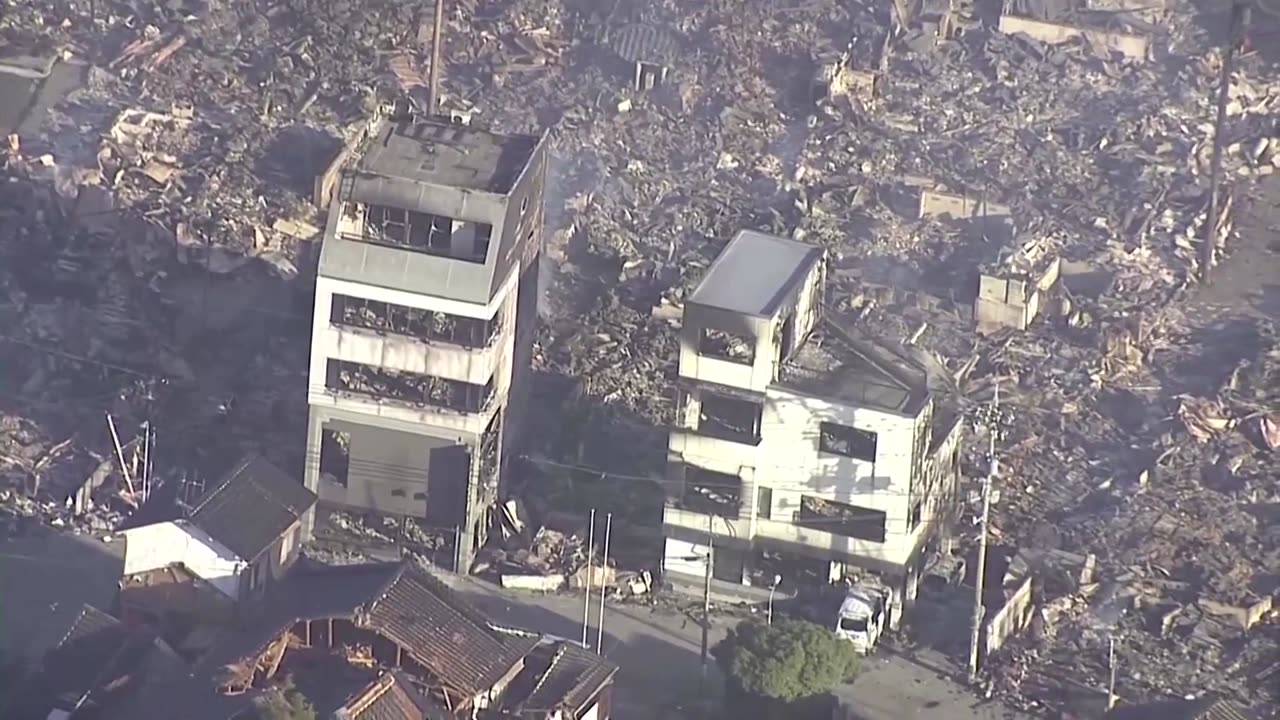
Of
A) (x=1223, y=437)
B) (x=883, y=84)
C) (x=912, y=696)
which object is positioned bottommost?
(x=912, y=696)

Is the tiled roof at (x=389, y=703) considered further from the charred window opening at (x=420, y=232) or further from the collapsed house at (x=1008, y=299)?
the collapsed house at (x=1008, y=299)

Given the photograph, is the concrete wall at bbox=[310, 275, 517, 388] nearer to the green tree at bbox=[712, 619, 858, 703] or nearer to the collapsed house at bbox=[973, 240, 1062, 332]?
the green tree at bbox=[712, 619, 858, 703]

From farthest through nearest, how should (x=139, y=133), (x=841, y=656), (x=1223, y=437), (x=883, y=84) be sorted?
(x=883, y=84), (x=139, y=133), (x=1223, y=437), (x=841, y=656)

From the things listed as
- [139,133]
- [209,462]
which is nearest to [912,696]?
A: [209,462]

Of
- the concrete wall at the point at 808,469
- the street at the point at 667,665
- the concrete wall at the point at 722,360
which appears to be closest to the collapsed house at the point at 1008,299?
the concrete wall at the point at 808,469

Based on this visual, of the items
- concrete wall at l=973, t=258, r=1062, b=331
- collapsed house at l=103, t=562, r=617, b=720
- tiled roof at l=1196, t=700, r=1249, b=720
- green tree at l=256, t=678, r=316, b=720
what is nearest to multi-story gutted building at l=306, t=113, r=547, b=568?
collapsed house at l=103, t=562, r=617, b=720

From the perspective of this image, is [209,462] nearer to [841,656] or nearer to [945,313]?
[841,656]

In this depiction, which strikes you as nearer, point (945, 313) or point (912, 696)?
point (912, 696)
